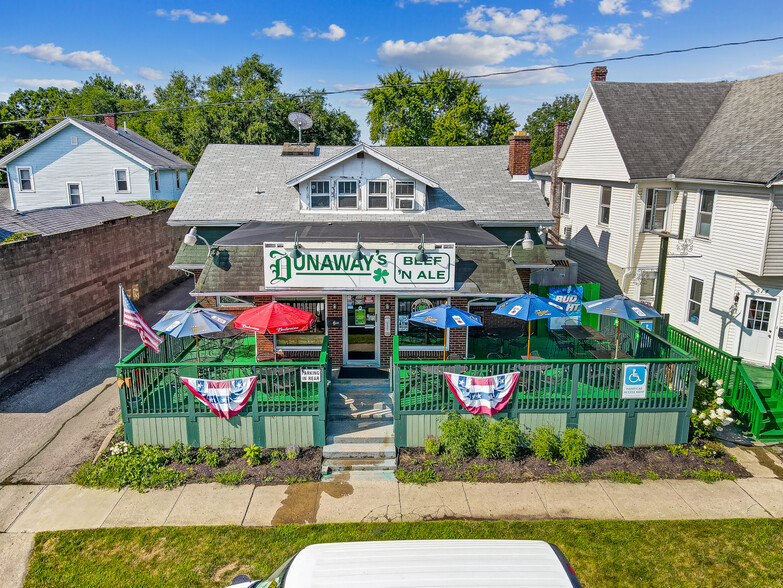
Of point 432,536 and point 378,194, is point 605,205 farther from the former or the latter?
point 432,536

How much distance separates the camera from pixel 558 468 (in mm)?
11250

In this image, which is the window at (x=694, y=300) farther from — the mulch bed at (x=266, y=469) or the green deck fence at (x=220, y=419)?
the mulch bed at (x=266, y=469)

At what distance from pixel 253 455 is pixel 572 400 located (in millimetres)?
6784

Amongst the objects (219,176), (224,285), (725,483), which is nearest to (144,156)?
(219,176)

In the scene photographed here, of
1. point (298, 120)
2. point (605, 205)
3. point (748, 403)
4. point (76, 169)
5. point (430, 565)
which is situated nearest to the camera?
point (430, 565)

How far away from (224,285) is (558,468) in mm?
9030

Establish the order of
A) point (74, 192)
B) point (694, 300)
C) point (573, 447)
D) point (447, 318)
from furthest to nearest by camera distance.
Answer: point (74, 192) < point (694, 300) < point (447, 318) < point (573, 447)

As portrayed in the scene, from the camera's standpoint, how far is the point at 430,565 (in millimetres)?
5348

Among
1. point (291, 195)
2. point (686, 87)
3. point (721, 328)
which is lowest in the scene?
point (721, 328)

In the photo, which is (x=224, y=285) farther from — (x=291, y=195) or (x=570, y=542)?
(x=570, y=542)

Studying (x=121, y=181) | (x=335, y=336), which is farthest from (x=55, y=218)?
(x=335, y=336)

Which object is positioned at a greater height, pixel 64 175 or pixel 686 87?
pixel 686 87

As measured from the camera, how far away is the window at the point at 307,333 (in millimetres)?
14977

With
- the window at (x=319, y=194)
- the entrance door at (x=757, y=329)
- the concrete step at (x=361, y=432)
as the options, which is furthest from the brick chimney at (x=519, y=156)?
the concrete step at (x=361, y=432)
